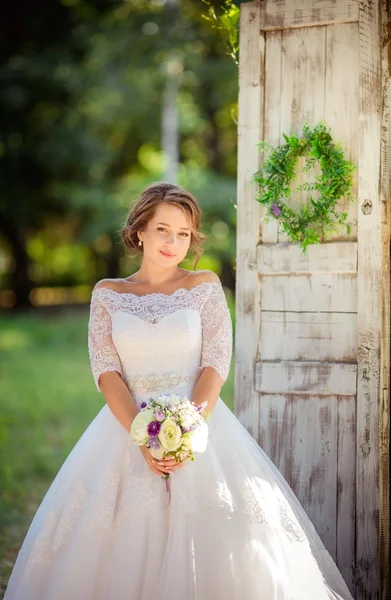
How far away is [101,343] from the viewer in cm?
367

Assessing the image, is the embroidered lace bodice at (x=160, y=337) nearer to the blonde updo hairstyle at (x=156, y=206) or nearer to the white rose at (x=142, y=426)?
the blonde updo hairstyle at (x=156, y=206)

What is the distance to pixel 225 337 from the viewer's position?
3.69 m

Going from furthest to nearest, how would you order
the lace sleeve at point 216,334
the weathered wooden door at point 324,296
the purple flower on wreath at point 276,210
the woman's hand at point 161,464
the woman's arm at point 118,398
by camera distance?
the purple flower on wreath at point 276,210
the weathered wooden door at point 324,296
the lace sleeve at point 216,334
the woman's arm at point 118,398
the woman's hand at point 161,464

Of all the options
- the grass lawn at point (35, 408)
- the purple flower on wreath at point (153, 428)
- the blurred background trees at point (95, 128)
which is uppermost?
the blurred background trees at point (95, 128)

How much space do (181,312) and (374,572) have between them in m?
1.62

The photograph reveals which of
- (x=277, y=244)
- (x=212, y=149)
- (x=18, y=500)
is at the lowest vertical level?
(x=18, y=500)

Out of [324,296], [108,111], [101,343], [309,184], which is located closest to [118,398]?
[101,343]

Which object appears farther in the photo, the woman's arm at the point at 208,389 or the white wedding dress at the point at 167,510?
the woman's arm at the point at 208,389

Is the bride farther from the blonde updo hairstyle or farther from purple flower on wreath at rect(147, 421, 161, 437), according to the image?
purple flower on wreath at rect(147, 421, 161, 437)

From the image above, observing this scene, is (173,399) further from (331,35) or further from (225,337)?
(331,35)

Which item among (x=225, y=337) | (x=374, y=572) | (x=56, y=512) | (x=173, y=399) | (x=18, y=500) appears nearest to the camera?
(x=173, y=399)

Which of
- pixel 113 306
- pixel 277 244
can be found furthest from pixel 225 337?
pixel 277 244

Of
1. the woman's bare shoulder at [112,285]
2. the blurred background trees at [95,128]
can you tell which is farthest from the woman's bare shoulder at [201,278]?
the blurred background trees at [95,128]

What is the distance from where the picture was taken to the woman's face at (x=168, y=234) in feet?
12.2
